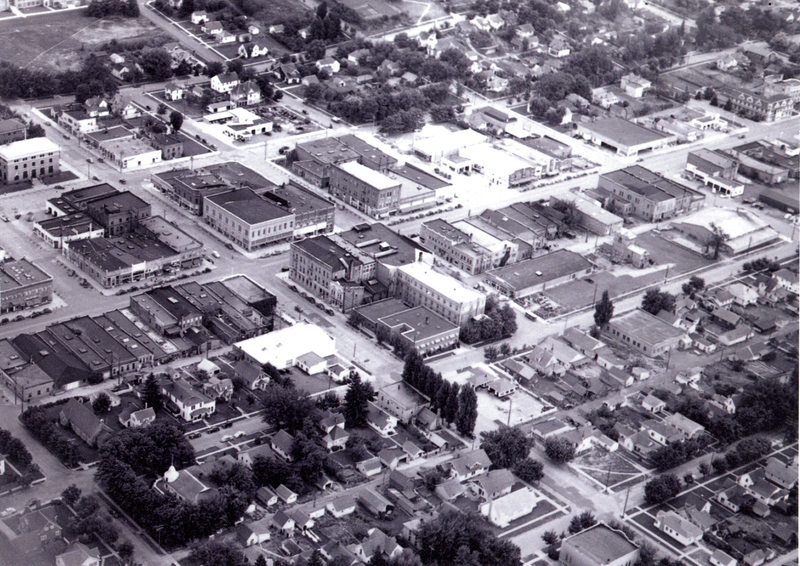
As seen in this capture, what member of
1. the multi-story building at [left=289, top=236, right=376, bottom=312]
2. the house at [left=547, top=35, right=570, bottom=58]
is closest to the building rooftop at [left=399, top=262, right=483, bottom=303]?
the multi-story building at [left=289, top=236, right=376, bottom=312]

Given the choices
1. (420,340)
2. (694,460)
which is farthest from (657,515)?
(420,340)


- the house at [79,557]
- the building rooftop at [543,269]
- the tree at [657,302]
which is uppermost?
the house at [79,557]

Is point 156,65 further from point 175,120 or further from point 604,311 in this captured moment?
point 604,311

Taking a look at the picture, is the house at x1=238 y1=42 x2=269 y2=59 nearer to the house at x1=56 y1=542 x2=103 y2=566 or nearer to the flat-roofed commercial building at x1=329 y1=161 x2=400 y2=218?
the flat-roofed commercial building at x1=329 y1=161 x2=400 y2=218

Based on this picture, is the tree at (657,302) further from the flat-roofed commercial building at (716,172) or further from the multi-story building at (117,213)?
the multi-story building at (117,213)

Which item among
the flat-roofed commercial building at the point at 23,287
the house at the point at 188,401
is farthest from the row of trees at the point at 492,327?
the flat-roofed commercial building at the point at 23,287

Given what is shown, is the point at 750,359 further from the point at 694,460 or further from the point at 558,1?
the point at 558,1

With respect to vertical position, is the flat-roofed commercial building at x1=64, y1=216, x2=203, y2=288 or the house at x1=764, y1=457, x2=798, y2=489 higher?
the house at x1=764, y1=457, x2=798, y2=489
